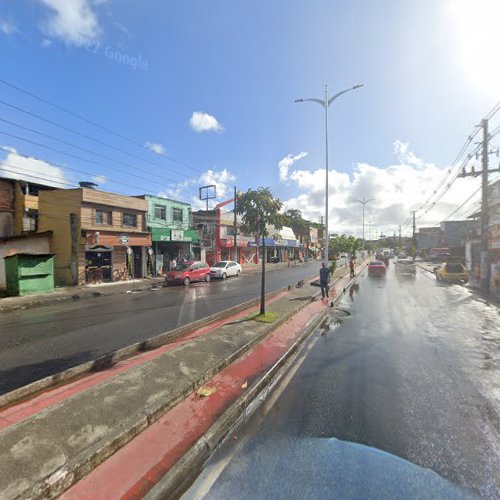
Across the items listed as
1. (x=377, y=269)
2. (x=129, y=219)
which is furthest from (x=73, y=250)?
(x=377, y=269)

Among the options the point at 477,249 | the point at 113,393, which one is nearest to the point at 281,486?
the point at 113,393

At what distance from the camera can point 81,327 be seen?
9.73 meters

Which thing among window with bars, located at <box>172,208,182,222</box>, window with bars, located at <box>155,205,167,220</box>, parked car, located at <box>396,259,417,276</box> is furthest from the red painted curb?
parked car, located at <box>396,259,417,276</box>

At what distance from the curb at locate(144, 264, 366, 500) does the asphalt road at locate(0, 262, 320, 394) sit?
13.5 ft

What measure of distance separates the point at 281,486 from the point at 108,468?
1.95 m

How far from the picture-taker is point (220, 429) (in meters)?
4.07

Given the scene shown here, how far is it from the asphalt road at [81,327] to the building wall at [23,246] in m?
5.39

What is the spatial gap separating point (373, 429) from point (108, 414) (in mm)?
3755

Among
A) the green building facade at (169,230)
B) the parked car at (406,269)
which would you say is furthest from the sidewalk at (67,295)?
the parked car at (406,269)

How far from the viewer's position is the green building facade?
27.0 meters

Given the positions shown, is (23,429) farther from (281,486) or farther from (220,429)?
(281,486)

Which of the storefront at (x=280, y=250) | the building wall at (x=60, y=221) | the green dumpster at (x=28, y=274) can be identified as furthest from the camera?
the storefront at (x=280, y=250)

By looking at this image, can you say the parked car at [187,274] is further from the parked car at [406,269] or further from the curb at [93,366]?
the parked car at [406,269]

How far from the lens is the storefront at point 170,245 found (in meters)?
27.0
